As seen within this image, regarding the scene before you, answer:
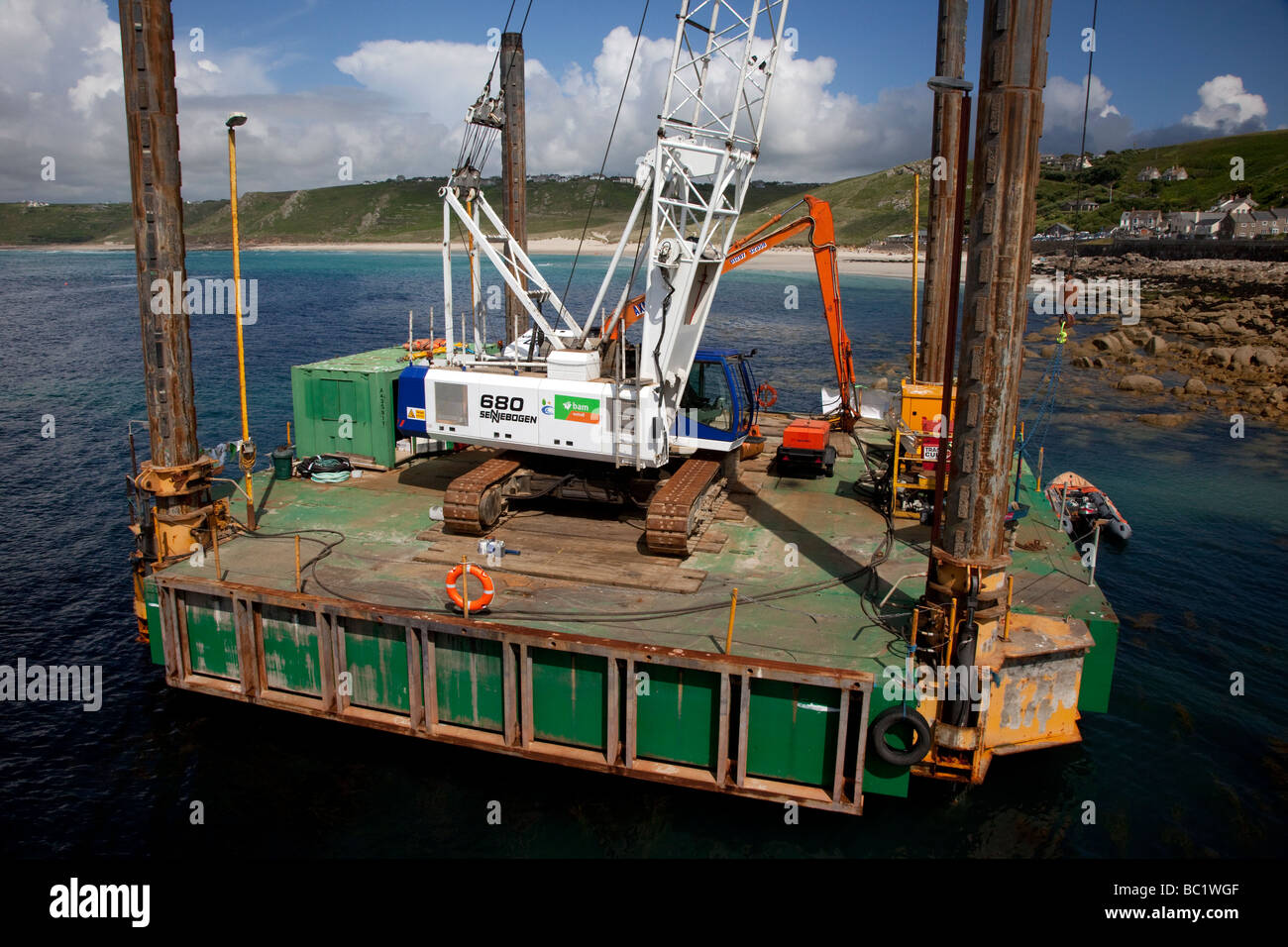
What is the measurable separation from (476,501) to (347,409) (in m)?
5.75

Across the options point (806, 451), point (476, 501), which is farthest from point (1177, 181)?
point (476, 501)

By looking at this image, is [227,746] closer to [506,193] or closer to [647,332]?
[647,332]

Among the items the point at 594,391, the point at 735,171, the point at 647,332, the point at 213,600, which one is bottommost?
the point at 213,600

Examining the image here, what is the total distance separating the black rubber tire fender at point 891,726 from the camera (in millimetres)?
10656

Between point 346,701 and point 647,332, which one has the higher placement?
point 647,332

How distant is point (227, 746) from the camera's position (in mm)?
14148

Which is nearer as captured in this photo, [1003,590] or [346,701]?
[1003,590]

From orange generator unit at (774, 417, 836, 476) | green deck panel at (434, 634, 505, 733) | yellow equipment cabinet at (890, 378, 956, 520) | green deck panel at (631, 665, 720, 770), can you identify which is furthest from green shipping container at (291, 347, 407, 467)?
yellow equipment cabinet at (890, 378, 956, 520)

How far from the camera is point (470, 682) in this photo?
12117 millimetres

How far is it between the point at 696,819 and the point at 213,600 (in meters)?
7.71

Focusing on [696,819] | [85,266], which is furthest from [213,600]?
[85,266]

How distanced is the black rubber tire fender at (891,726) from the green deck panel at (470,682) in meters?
4.90
